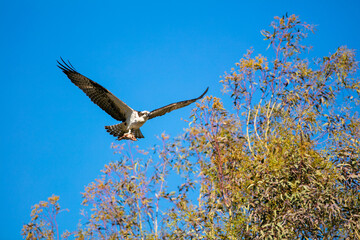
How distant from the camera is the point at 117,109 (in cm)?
831

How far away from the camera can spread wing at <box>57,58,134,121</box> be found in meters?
7.90

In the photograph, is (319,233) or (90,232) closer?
(319,233)

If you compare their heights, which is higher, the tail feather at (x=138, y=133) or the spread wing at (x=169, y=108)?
the spread wing at (x=169, y=108)

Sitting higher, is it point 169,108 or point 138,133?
point 169,108

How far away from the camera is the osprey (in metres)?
7.94

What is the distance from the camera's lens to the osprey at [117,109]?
26.0 feet

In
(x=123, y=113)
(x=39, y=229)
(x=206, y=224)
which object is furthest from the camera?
(x=123, y=113)

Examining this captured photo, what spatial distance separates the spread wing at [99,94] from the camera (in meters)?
7.90

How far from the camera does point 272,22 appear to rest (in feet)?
21.4

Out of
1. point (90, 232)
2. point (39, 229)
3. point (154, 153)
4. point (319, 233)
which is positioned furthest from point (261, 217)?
point (39, 229)

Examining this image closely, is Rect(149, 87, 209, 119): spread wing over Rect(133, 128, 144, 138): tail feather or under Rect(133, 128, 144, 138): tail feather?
over

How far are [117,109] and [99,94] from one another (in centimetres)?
47

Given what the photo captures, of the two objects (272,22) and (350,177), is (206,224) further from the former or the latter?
(272,22)

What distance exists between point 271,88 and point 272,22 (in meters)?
0.99
